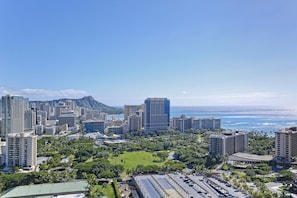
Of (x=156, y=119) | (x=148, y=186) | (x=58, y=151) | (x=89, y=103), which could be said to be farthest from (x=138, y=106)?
(x=89, y=103)

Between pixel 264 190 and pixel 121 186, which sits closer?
pixel 264 190

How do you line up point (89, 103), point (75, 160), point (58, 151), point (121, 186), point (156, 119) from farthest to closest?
1. point (89, 103)
2. point (156, 119)
3. point (58, 151)
4. point (75, 160)
5. point (121, 186)

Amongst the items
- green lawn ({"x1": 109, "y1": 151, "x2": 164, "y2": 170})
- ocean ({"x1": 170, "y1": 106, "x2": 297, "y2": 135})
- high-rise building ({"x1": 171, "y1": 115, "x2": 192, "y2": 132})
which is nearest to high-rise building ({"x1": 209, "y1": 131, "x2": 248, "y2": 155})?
green lawn ({"x1": 109, "y1": 151, "x2": 164, "y2": 170})

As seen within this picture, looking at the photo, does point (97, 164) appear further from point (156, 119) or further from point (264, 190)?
point (156, 119)

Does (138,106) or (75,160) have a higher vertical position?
(138,106)

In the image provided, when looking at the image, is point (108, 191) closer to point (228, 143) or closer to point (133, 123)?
point (228, 143)

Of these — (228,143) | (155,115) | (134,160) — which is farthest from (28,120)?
(228,143)

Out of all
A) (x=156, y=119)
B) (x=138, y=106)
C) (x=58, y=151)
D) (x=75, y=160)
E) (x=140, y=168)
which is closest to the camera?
(x=140, y=168)
